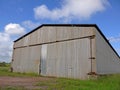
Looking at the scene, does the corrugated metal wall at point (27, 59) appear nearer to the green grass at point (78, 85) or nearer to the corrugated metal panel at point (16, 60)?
the corrugated metal panel at point (16, 60)

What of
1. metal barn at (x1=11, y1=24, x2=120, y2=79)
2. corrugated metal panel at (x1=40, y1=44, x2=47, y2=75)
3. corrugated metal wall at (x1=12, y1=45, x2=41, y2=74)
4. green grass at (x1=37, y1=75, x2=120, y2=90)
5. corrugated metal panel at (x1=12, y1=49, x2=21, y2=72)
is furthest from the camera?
corrugated metal panel at (x1=12, y1=49, x2=21, y2=72)

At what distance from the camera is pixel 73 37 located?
19.6 m

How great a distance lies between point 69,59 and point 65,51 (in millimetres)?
1044

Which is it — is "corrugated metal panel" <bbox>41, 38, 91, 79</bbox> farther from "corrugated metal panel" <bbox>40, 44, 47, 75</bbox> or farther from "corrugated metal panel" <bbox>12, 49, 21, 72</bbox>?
"corrugated metal panel" <bbox>12, 49, 21, 72</bbox>

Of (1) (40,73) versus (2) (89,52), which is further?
(1) (40,73)

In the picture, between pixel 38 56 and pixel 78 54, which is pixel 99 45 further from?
pixel 38 56

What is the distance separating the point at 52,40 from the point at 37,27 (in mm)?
3661

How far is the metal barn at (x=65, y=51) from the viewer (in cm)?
1797

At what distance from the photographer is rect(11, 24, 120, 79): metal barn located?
1797 centimetres

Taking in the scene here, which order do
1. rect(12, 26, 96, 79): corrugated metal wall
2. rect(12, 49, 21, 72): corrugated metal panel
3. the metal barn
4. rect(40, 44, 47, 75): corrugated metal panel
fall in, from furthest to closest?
Result: rect(12, 49, 21, 72): corrugated metal panel, rect(40, 44, 47, 75): corrugated metal panel, rect(12, 26, 96, 79): corrugated metal wall, the metal barn

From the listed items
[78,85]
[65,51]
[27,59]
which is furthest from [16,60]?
[78,85]

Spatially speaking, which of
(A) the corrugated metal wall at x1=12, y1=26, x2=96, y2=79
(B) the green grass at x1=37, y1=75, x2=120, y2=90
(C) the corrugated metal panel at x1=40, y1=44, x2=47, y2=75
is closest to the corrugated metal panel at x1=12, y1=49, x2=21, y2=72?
(A) the corrugated metal wall at x1=12, y1=26, x2=96, y2=79

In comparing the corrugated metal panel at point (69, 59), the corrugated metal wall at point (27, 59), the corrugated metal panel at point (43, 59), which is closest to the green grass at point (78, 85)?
the corrugated metal panel at point (69, 59)

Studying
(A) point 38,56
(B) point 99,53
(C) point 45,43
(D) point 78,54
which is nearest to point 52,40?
(C) point 45,43
